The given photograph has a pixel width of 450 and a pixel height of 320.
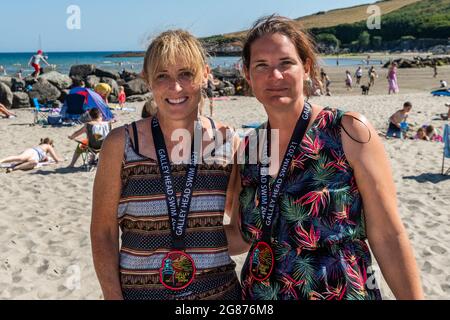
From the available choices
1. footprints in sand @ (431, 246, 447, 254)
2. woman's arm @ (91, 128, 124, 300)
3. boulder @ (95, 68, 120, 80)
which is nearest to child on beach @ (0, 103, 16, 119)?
boulder @ (95, 68, 120, 80)

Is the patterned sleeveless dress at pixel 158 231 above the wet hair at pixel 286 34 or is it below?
below

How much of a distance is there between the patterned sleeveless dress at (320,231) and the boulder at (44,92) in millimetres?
21879

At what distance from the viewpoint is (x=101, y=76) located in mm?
26953

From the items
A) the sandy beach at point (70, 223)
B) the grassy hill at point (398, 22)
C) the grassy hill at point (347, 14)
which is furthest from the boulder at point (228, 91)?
the grassy hill at point (347, 14)

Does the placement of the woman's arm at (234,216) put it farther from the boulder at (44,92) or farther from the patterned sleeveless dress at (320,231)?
the boulder at (44,92)

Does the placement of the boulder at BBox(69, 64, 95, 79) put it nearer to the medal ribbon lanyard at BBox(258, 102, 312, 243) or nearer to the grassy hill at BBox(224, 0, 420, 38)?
the medal ribbon lanyard at BBox(258, 102, 312, 243)

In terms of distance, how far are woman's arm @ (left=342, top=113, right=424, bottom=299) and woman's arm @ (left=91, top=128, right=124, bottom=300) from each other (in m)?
0.89

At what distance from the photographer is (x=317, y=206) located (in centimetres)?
174

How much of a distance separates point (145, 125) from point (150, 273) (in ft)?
1.97

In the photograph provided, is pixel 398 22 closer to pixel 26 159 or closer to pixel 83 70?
pixel 83 70

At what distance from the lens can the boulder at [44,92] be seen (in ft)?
72.4

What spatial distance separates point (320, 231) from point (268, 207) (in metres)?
0.21

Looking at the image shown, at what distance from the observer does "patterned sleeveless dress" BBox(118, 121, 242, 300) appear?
1.86 meters

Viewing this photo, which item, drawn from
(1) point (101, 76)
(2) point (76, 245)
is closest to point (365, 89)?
(1) point (101, 76)
